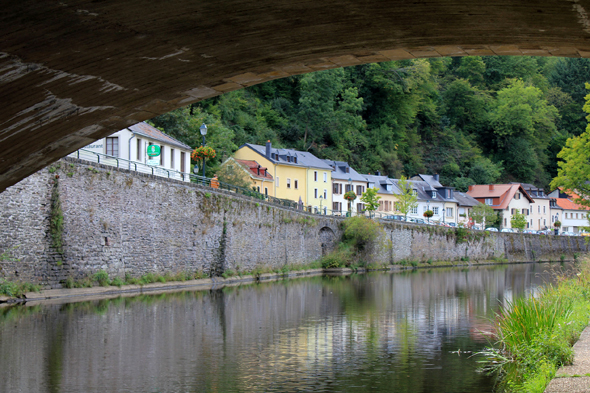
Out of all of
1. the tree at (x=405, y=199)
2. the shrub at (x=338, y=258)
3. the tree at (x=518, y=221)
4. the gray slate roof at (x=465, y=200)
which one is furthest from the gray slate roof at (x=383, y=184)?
Result: the shrub at (x=338, y=258)

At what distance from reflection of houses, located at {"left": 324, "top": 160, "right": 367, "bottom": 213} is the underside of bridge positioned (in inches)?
2497

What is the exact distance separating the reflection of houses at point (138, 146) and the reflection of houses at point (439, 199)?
47.9 meters

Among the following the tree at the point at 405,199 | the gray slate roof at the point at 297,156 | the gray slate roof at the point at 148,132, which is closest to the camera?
the gray slate roof at the point at 148,132

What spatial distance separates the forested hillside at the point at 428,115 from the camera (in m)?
77.9

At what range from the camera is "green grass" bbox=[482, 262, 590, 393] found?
11.2 meters

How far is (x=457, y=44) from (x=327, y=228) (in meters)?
45.6

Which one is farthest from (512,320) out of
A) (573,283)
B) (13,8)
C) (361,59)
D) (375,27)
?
(13,8)

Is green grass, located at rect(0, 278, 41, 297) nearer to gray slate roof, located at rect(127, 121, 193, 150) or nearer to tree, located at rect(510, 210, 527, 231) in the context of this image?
gray slate roof, located at rect(127, 121, 193, 150)

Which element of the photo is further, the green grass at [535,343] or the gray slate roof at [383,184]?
the gray slate roof at [383,184]

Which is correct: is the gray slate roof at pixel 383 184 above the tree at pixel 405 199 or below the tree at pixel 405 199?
above

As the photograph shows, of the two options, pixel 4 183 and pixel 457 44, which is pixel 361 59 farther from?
pixel 4 183

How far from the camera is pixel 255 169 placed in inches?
2356

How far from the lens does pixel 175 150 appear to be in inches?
1580

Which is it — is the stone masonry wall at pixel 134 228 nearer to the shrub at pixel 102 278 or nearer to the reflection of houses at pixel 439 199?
the shrub at pixel 102 278
